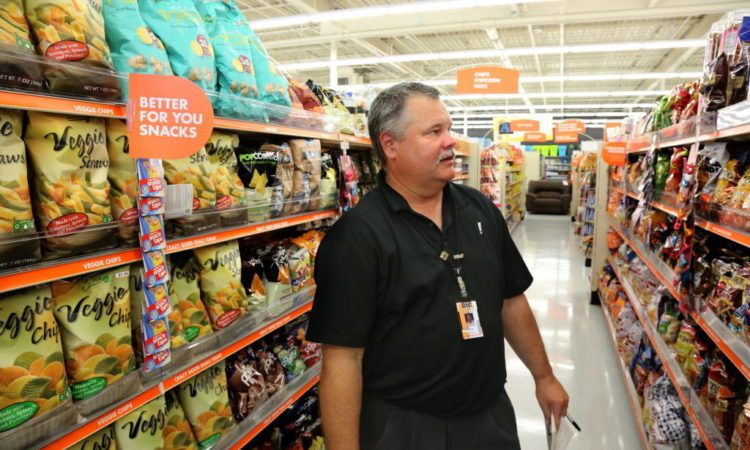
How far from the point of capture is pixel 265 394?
7.19 ft

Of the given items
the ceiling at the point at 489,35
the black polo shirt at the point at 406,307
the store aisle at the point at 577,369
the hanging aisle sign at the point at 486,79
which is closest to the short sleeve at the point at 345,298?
the black polo shirt at the point at 406,307

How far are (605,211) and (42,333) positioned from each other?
5.68 m

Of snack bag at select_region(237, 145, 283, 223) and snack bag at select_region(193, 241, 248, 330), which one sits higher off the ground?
snack bag at select_region(237, 145, 283, 223)

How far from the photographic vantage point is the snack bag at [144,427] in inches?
59.0

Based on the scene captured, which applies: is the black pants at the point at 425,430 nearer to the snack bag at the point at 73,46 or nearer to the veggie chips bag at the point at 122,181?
the veggie chips bag at the point at 122,181

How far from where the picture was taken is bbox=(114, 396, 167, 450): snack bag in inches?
59.0

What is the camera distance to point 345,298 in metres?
1.37

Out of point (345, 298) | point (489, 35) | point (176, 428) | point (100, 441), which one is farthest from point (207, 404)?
point (489, 35)

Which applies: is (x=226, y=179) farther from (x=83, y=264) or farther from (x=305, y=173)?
(x=83, y=264)

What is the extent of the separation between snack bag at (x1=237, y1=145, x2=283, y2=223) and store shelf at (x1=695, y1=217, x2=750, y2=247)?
6.03ft

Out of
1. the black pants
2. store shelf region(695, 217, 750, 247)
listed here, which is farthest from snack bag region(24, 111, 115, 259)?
store shelf region(695, 217, 750, 247)

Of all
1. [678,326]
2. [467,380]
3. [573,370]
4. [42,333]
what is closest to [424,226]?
[467,380]

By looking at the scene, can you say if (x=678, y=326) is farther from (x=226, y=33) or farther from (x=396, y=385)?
(x=226, y=33)

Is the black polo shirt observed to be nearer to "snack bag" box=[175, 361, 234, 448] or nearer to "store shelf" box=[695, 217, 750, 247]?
"snack bag" box=[175, 361, 234, 448]
